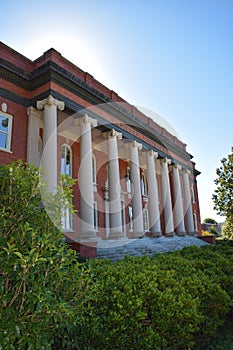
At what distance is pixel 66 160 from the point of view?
18.3 meters

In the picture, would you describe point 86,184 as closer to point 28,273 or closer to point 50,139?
point 50,139

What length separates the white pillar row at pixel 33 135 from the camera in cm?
1280

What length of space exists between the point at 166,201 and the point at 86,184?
10095 mm

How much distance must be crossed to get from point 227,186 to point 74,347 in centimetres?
2726

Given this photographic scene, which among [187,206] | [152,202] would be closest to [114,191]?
[152,202]

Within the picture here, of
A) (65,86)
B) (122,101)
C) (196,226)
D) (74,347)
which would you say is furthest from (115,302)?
(196,226)

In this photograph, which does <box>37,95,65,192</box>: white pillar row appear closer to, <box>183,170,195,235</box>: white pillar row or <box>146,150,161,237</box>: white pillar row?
<box>146,150,161,237</box>: white pillar row

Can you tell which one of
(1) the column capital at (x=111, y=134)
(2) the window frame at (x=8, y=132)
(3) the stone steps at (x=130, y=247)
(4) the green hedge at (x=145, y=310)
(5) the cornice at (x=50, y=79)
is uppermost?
(5) the cornice at (x=50, y=79)

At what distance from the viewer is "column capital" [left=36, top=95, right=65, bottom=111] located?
41.4 feet

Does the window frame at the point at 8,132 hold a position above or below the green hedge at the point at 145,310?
above

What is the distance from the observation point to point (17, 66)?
13.1m

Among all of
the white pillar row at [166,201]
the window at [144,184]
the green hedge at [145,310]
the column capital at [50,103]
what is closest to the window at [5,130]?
the column capital at [50,103]

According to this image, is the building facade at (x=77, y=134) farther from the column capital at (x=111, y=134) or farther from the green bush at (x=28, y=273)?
the green bush at (x=28, y=273)

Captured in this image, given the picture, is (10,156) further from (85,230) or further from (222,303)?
(222,303)
